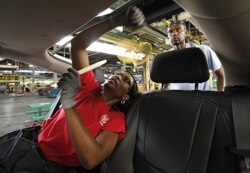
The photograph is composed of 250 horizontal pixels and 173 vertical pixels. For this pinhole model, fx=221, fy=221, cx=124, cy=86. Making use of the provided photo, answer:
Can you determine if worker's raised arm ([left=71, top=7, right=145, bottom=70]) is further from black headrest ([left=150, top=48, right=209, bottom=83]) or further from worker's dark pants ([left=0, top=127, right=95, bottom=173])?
worker's dark pants ([left=0, top=127, right=95, bottom=173])

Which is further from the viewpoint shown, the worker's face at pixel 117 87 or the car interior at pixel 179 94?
the worker's face at pixel 117 87

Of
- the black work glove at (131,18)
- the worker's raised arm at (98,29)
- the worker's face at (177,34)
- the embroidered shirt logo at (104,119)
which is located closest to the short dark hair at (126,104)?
the embroidered shirt logo at (104,119)

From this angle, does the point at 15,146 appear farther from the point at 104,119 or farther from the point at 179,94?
the point at 179,94

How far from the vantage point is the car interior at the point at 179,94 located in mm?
812

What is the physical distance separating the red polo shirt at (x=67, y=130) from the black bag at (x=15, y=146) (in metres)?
0.07

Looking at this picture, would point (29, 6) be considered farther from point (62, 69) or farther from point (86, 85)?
point (62, 69)

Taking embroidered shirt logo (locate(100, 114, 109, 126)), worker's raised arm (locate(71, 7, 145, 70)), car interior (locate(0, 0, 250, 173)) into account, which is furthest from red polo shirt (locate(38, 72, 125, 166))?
worker's raised arm (locate(71, 7, 145, 70))

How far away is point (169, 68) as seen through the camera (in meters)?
1.25

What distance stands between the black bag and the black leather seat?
1.54 feet

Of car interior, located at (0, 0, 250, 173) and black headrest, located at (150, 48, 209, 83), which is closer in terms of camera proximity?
car interior, located at (0, 0, 250, 173)

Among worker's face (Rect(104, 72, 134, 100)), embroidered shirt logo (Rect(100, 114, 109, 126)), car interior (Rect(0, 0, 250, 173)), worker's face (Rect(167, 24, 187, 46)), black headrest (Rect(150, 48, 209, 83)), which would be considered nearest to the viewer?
car interior (Rect(0, 0, 250, 173))

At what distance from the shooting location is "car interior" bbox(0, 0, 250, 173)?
0.81 m

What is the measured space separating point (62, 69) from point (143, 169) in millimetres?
1073

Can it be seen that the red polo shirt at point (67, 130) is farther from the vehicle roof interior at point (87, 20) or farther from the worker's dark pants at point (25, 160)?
the vehicle roof interior at point (87, 20)
